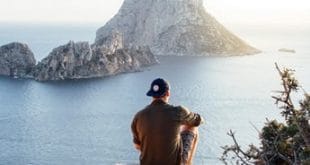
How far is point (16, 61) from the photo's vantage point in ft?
413

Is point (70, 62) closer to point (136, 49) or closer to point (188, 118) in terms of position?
point (136, 49)

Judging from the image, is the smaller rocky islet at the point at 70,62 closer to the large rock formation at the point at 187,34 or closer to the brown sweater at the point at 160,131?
the large rock formation at the point at 187,34

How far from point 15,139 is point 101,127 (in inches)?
408

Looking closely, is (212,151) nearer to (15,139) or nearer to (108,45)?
(15,139)

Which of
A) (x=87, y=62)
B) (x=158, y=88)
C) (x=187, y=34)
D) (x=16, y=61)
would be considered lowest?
(x=16, y=61)

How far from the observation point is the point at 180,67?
137 metres

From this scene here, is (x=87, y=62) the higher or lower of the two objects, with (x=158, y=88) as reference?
lower

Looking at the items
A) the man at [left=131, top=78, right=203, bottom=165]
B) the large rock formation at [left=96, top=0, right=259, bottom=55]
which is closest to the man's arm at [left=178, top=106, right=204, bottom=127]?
the man at [left=131, top=78, right=203, bottom=165]

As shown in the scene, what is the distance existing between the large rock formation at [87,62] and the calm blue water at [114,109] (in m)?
5.14

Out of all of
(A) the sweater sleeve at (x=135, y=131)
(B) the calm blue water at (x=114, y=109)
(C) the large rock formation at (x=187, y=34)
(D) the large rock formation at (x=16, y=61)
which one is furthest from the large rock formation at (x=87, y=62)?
(A) the sweater sleeve at (x=135, y=131)

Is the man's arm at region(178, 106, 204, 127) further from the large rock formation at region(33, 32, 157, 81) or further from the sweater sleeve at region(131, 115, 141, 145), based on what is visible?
the large rock formation at region(33, 32, 157, 81)

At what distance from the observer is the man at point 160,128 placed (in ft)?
24.4

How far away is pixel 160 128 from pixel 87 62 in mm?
117178

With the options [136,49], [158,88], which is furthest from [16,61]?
[158,88]
